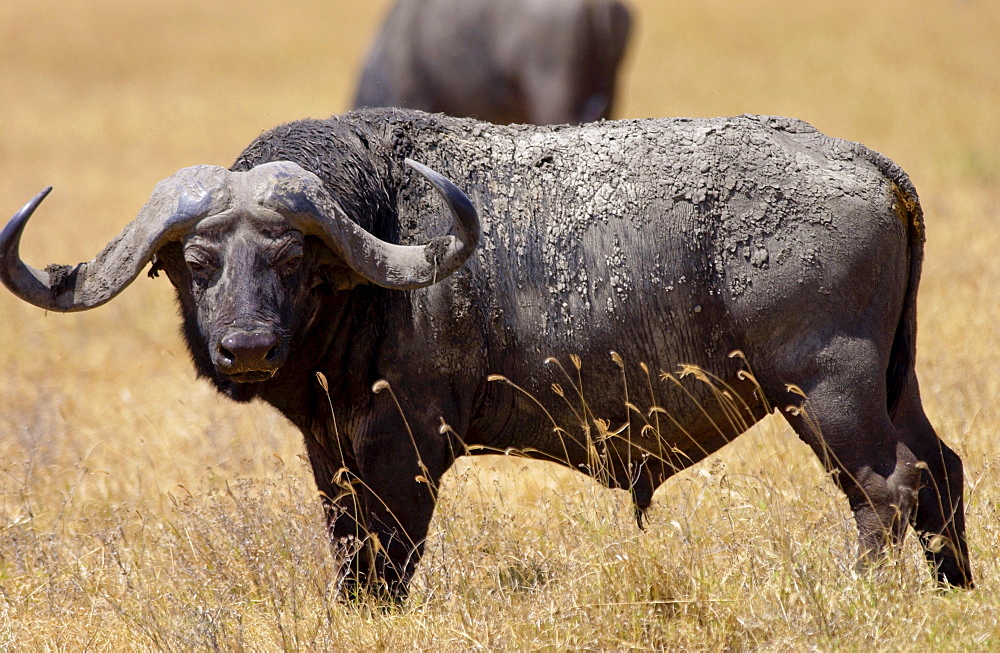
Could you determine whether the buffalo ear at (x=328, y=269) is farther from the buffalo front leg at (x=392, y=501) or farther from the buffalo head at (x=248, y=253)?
the buffalo front leg at (x=392, y=501)

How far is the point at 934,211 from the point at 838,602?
356 inches

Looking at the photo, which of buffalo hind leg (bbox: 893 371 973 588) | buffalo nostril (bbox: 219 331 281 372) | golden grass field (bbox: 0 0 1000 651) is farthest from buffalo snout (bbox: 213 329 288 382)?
buffalo hind leg (bbox: 893 371 973 588)

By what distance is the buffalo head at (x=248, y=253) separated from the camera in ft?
12.9

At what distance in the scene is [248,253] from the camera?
398cm

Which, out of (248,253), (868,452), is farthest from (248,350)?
(868,452)

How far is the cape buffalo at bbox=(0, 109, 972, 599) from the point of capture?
4.11m

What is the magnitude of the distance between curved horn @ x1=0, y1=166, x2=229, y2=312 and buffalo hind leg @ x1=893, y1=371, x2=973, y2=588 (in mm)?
2814

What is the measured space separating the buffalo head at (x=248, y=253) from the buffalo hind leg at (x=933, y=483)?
194cm

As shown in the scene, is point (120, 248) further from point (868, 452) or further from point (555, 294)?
point (868, 452)

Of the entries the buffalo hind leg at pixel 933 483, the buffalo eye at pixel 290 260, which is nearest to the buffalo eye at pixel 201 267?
the buffalo eye at pixel 290 260

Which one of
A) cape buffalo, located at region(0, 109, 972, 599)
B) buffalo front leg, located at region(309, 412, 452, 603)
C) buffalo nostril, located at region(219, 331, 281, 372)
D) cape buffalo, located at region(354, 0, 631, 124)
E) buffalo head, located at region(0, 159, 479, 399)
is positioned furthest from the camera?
cape buffalo, located at region(354, 0, 631, 124)

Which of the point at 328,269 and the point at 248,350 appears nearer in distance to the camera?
the point at 248,350

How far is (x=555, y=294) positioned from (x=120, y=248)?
65.3 inches

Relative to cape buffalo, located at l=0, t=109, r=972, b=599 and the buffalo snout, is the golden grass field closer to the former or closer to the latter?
cape buffalo, located at l=0, t=109, r=972, b=599
